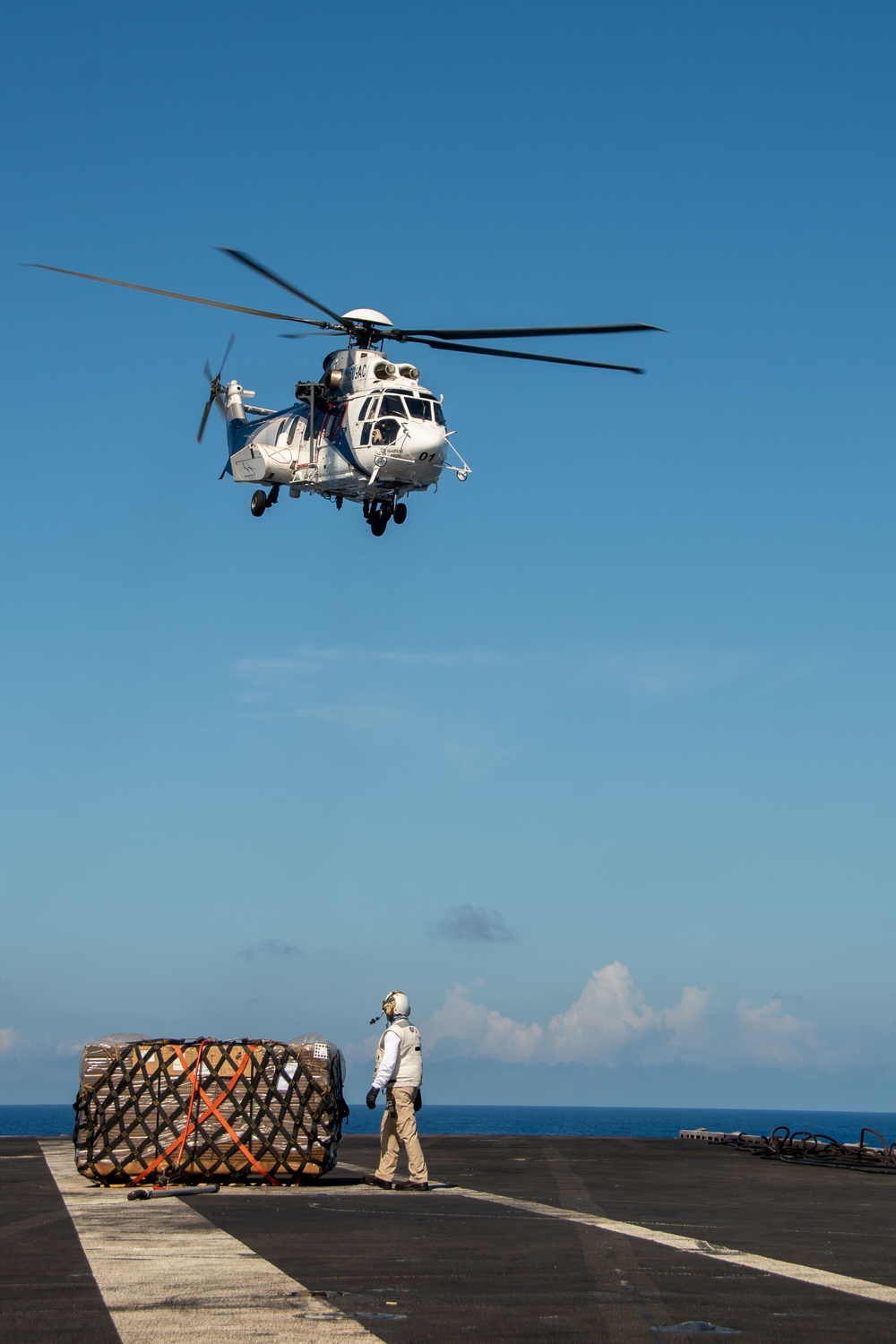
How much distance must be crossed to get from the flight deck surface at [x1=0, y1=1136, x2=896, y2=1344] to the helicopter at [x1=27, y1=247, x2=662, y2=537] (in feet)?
61.8

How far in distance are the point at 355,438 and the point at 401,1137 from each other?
2033 cm

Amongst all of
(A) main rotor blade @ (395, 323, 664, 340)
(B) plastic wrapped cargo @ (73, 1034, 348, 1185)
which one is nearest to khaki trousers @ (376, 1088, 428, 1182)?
(B) plastic wrapped cargo @ (73, 1034, 348, 1185)

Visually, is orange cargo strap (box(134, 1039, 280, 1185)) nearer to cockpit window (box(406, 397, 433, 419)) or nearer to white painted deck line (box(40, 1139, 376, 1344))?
white painted deck line (box(40, 1139, 376, 1344))

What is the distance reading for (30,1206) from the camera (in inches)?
605

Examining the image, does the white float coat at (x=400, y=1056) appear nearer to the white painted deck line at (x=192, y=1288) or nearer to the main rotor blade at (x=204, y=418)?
the white painted deck line at (x=192, y=1288)

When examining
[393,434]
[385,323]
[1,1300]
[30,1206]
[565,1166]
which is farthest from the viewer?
[385,323]

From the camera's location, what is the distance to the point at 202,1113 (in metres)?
17.5

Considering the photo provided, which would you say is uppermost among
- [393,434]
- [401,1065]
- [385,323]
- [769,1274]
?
[385,323]

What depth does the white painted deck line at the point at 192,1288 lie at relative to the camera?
7.98m

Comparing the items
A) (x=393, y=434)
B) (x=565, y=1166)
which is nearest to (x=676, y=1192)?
(x=565, y=1166)

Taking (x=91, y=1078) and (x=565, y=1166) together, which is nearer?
(x=91, y=1078)

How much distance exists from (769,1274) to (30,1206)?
8763mm

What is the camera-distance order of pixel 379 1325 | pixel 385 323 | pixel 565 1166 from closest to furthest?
pixel 379 1325, pixel 565 1166, pixel 385 323

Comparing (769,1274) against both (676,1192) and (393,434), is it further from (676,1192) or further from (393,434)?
(393,434)
